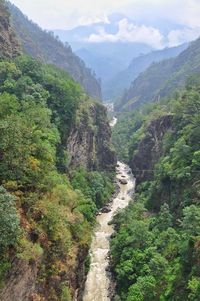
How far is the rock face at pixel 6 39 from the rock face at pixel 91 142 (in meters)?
20.0

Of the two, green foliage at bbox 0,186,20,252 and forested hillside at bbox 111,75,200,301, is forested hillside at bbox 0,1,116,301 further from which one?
forested hillside at bbox 111,75,200,301

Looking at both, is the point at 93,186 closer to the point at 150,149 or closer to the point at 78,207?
the point at 78,207

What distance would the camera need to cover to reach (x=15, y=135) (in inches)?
1475

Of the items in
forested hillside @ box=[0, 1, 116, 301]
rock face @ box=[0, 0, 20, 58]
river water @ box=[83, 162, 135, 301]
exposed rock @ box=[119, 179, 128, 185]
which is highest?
rock face @ box=[0, 0, 20, 58]

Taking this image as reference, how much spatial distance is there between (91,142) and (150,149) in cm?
1698

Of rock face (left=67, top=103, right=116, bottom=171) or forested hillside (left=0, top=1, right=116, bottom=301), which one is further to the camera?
rock face (left=67, top=103, right=116, bottom=171)

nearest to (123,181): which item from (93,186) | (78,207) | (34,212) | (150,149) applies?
(150,149)

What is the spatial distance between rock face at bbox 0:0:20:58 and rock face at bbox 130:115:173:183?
127 ft

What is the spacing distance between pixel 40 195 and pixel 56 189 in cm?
499

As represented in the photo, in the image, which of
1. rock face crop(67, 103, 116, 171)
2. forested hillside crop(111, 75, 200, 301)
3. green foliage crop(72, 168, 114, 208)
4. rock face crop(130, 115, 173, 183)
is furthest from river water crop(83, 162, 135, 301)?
rock face crop(67, 103, 116, 171)

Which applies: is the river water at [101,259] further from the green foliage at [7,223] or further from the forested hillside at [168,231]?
the green foliage at [7,223]

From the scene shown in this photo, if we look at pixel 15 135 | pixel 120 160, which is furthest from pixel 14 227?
pixel 120 160

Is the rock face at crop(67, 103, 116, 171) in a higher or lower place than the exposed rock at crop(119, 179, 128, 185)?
higher

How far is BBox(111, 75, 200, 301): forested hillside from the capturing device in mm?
44281
